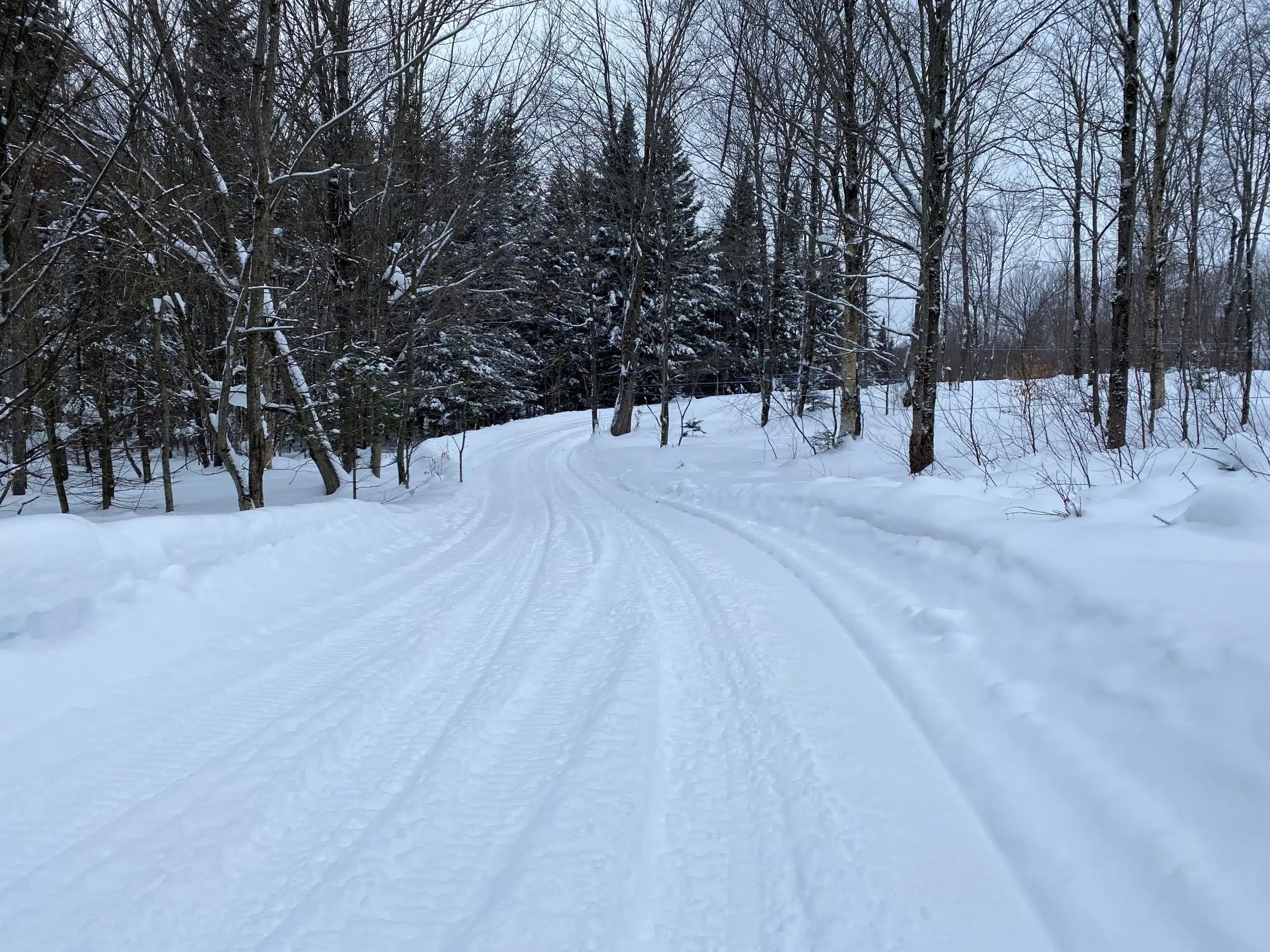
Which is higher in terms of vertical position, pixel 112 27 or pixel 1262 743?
pixel 112 27

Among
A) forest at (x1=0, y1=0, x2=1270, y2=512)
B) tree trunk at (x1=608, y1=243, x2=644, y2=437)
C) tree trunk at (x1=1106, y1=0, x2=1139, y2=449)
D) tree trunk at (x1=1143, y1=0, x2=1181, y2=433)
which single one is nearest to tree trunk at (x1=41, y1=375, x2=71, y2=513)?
forest at (x1=0, y1=0, x2=1270, y2=512)

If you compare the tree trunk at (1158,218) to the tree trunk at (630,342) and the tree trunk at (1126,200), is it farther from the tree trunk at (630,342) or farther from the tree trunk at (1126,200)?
the tree trunk at (630,342)

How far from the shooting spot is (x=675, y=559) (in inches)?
255

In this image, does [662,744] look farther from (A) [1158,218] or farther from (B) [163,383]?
(A) [1158,218]

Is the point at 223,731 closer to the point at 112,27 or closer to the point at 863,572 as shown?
the point at 863,572

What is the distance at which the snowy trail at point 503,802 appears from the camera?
74.3 inches

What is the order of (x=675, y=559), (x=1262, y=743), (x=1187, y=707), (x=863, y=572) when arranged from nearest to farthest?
1. (x=1262, y=743)
2. (x=1187, y=707)
3. (x=863, y=572)
4. (x=675, y=559)

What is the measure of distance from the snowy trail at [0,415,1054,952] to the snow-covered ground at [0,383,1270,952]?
0.04 feet

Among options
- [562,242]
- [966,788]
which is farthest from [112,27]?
[562,242]

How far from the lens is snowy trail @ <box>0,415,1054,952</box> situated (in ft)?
6.19

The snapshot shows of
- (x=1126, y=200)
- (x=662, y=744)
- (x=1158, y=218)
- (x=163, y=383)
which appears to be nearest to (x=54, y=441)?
(x=163, y=383)

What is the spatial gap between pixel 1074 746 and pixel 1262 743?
0.59 meters

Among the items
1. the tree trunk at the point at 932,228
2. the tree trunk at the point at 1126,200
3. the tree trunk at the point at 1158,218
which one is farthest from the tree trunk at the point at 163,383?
the tree trunk at the point at 1158,218

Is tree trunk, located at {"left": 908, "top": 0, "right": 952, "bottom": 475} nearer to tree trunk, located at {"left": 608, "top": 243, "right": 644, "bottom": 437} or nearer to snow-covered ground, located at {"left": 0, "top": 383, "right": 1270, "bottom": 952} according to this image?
snow-covered ground, located at {"left": 0, "top": 383, "right": 1270, "bottom": 952}
